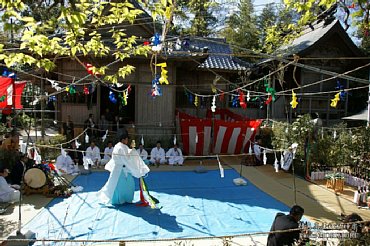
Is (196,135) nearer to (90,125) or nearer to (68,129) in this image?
(90,125)

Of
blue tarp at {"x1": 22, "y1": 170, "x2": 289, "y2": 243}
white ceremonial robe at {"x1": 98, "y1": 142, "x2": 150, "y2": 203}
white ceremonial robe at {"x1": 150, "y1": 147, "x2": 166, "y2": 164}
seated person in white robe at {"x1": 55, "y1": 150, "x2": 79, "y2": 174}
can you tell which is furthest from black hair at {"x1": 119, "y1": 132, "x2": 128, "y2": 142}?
white ceremonial robe at {"x1": 150, "y1": 147, "x2": 166, "y2": 164}

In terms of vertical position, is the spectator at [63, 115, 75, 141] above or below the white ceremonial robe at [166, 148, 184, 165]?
above

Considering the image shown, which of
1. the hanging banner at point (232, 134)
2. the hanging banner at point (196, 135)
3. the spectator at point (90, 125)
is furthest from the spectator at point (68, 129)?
the hanging banner at point (232, 134)

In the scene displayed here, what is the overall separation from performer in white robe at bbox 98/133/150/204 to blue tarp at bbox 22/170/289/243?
28 centimetres

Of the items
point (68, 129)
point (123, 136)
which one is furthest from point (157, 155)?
point (123, 136)

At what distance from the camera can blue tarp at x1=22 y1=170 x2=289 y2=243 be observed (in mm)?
6286

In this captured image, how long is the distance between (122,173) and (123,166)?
0.18m

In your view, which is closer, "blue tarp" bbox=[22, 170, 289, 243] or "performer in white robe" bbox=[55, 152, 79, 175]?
"blue tarp" bbox=[22, 170, 289, 243]

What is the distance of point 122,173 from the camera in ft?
25.6

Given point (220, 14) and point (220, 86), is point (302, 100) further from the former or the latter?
point (220, 14)

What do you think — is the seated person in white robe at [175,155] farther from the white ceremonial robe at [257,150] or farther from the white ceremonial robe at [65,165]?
the white ceremonial robe at [65,165]

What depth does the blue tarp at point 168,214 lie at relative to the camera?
629 centimetres

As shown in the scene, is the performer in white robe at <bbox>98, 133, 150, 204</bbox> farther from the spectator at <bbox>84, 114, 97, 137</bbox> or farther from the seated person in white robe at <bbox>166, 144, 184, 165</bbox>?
the spectator at <bbox>84, 114, 97, 137</bbox>

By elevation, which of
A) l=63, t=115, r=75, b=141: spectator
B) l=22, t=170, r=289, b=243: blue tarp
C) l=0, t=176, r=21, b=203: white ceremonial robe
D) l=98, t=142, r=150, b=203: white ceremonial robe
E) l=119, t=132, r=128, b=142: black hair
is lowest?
l=22, t=170, r=289, b=243: blue tarp
